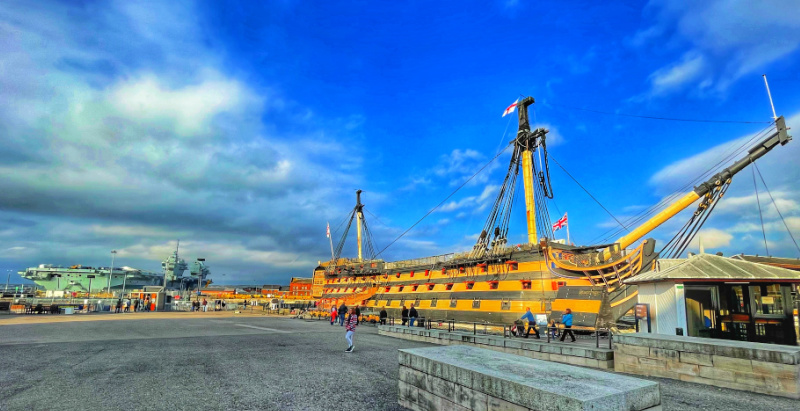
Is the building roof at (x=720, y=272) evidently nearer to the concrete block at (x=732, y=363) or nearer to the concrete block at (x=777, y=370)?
the concrete block at (x=732, y=363)

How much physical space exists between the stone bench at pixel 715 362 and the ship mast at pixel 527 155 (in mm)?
19495

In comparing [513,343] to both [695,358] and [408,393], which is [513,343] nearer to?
[695,358]

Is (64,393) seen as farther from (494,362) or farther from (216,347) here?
(494,362)

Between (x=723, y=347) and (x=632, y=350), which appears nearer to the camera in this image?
(x=723, y=347)

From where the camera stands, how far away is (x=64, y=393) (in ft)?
25.5

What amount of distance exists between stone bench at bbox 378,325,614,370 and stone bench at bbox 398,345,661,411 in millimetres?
5782

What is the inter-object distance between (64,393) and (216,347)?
674cm

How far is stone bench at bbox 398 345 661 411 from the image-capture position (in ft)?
13.6

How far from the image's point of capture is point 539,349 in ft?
40.8

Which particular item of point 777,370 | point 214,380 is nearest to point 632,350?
point 777,370

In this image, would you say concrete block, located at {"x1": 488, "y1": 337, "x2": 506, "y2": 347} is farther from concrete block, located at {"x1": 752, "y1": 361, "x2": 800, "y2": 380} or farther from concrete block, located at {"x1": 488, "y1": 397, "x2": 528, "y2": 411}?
concrete block, located at {"x1": 488, "y1": 397, "x2": 528, "y2": 411}

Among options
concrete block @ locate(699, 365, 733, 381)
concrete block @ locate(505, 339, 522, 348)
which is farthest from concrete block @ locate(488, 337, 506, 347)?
concrete block @ locate(699, 365, 733, 381)

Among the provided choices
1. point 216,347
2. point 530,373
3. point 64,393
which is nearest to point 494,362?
point 530,373

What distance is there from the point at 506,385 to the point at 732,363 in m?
7.49
